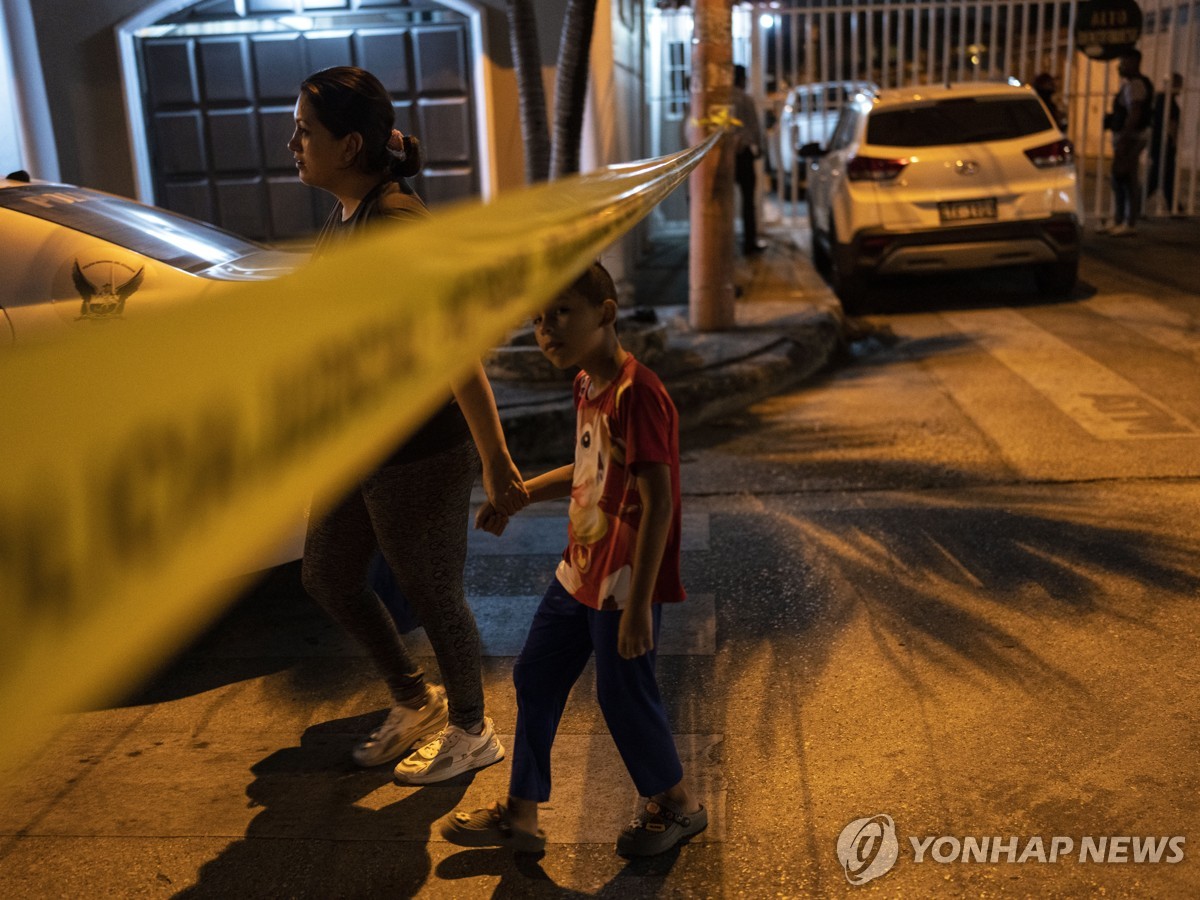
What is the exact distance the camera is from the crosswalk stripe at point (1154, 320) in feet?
28.3

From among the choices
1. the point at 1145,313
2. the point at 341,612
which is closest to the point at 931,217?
the point at 1145,313

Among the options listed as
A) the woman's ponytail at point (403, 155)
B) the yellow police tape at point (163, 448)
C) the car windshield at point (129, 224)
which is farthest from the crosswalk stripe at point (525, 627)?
the yellow police tape at point (163, 448)

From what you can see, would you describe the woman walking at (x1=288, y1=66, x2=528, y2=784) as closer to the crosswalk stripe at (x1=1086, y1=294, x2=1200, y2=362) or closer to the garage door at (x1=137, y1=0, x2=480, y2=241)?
the crosswalk stripe at (x1=1086, y1=294, x2=1200, y2=362)

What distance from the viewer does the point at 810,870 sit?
115 inches

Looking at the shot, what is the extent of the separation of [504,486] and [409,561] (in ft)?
1.23

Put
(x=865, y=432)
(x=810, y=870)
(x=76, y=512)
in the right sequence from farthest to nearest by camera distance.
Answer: (x=865, y=432) → (x=810, y=870) → (x=76, y=512)

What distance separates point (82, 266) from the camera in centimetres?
425

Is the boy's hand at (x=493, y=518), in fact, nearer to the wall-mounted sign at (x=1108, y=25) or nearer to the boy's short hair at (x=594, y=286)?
the boy's short hair at (x=594, y=286)

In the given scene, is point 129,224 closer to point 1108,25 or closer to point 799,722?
point 799,722

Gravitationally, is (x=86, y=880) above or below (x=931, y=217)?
below

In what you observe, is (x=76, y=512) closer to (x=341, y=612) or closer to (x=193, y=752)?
(x=341, y=612)

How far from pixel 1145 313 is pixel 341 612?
830 centimetres

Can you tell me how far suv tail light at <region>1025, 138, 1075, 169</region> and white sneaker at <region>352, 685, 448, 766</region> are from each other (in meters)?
8.40

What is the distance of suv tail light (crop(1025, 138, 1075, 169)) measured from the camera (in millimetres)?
10297
